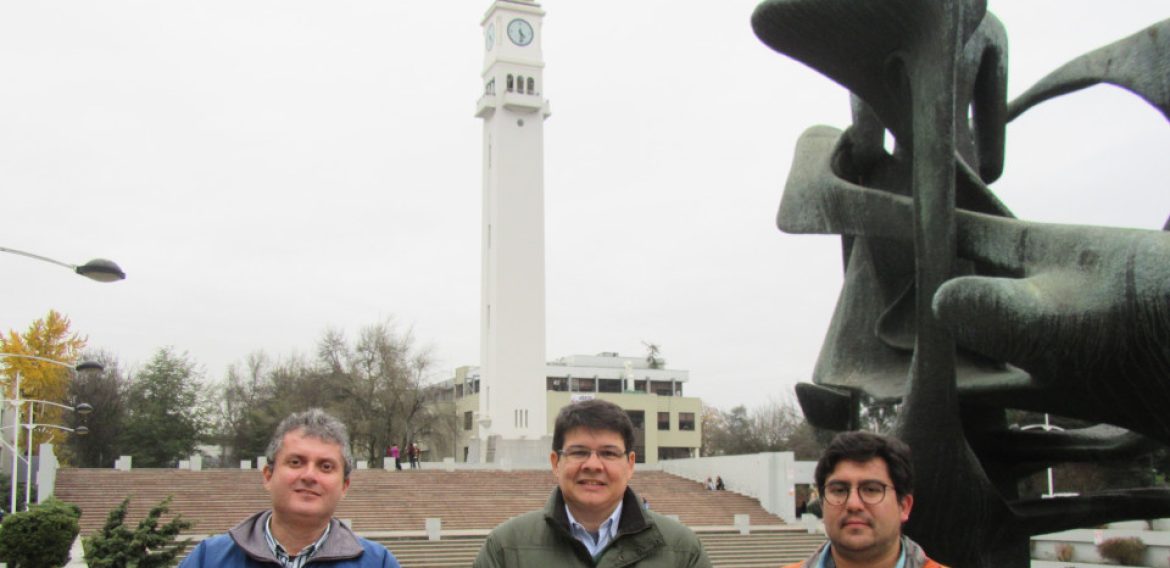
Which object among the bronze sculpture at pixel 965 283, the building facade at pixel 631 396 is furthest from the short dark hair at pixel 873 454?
the building facade at pixel 631 396

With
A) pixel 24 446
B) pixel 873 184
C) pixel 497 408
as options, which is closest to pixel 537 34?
pixel 497 408

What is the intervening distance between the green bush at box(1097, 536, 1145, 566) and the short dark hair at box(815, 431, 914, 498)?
22114 millimetres

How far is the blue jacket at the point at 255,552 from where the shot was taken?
11.6ft

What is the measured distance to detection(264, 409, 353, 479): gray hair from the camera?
3.65 metres

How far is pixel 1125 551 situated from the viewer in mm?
22797

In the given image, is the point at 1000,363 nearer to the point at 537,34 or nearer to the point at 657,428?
the point at 537,34

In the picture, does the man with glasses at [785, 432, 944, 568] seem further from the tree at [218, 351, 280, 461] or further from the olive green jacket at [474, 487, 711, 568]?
the tree at [218, 351, 280, 461]

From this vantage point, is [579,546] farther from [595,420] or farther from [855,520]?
[855,520]

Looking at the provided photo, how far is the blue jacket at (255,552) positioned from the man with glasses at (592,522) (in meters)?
0.44

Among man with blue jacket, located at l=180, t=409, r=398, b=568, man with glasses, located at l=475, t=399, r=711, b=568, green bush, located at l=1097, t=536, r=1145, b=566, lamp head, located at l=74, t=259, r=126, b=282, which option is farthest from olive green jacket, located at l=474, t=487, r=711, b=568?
green bush, located at l=1097, t=536, r=1145, b=566

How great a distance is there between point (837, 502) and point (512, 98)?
4678 centimetres

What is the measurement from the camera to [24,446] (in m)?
45.5

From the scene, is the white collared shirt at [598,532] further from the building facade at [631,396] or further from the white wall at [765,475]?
the building facade at [631,396]

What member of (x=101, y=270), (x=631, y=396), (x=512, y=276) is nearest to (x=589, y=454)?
(x=101, y=270)
